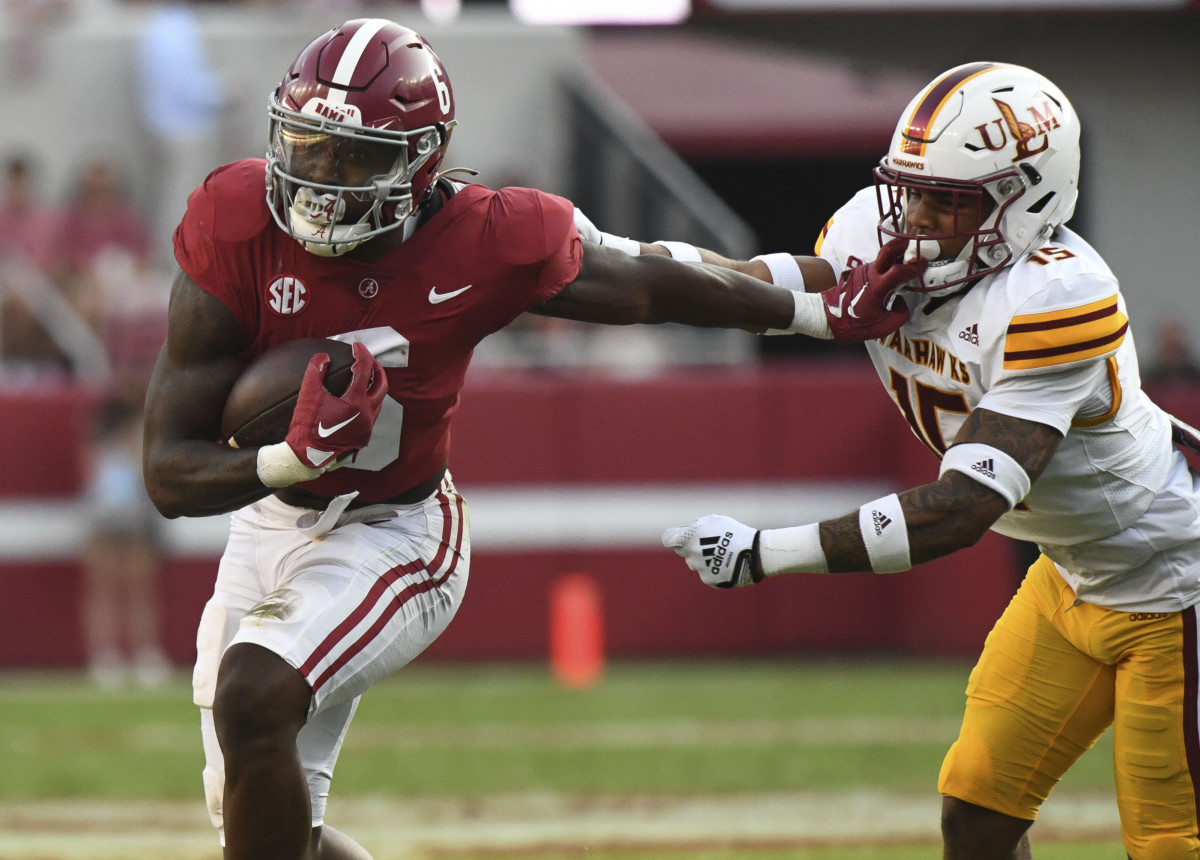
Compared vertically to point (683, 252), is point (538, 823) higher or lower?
lower

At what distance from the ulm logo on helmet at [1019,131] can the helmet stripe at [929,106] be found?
98 mm

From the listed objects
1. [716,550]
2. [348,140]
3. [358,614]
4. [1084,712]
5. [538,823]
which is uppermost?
[348,140]

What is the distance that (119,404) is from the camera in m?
9.73

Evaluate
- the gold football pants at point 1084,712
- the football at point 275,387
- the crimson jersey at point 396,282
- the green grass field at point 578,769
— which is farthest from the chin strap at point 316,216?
the green grass field at point 578,769

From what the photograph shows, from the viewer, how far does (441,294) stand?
148 inches

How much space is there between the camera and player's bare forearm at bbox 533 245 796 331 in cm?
396

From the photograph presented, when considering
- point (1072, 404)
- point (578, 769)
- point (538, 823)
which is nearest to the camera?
point (1072, 404)

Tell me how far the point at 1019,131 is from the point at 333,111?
144cm

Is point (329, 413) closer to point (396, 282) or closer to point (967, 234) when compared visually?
point (396, 282)

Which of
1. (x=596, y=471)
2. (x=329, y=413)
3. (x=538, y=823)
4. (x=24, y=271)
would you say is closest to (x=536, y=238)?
(x=329, y=413)

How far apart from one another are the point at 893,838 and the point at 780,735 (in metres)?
2.01

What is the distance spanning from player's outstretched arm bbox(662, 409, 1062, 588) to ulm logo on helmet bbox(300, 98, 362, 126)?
1.06 meters

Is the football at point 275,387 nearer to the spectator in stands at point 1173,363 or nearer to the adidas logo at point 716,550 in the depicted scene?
the adidas logo at point 716,550

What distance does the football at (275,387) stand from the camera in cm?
363
